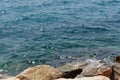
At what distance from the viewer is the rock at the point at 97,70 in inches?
444

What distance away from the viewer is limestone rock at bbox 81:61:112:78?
37.0 ft

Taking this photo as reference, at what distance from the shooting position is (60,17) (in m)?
27.4

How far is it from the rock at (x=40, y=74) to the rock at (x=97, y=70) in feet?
3.17

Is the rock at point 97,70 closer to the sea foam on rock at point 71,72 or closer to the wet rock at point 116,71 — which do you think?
the sea foam on rock at point 71,72

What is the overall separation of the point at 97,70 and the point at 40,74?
5.98 ft

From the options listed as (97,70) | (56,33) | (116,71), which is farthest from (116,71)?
(56,33)

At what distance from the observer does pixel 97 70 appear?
1136 cm

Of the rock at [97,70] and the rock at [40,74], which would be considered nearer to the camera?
the rock at [97,70]

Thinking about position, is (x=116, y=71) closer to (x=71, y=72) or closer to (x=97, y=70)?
(x=97, y=70)

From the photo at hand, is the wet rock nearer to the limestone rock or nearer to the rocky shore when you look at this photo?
the rocky shore

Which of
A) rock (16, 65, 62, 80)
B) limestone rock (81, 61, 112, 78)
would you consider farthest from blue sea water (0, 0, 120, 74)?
limestone rock (81, 61, 112, 78)

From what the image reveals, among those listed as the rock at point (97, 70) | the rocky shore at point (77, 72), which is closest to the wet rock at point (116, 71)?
the rocky shore at point (77, 72)

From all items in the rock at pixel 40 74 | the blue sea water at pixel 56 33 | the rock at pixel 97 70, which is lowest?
the blue sea water at pixel 56 33

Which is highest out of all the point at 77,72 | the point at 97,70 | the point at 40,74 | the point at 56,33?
the point at 97,70
